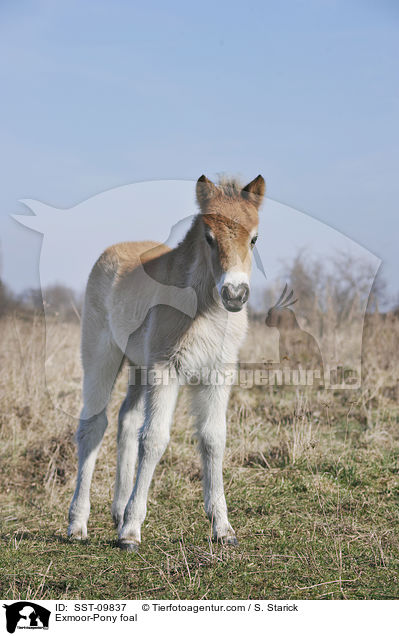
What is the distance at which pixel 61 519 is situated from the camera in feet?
17.1

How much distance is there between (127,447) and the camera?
5133mm

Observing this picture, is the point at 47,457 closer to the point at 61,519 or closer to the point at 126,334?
the point at 61,519

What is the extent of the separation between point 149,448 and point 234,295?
1.39 meters

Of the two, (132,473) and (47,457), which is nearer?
(132,473)

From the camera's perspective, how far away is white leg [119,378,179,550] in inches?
171

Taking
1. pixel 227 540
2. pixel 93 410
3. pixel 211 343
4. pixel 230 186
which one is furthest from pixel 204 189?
pixel 227 540

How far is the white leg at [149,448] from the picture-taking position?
4355mm

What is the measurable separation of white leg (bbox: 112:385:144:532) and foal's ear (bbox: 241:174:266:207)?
1.98m

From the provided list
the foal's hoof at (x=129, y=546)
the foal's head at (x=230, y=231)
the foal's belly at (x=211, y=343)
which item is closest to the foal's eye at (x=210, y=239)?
the foal's head at (x=230, y=231)

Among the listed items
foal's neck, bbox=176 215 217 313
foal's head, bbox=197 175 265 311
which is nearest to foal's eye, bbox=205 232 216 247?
foal's head, bbox=197 175 265 311

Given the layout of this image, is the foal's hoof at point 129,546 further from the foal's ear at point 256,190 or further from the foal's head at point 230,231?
the foal's ear at point 256,190

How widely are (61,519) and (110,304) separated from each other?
6.27ft

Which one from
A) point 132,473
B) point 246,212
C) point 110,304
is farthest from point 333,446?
point 246,212
